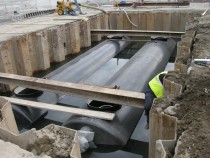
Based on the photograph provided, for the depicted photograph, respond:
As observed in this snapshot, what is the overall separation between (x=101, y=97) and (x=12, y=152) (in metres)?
3.12

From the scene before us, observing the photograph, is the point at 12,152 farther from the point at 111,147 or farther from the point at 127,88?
the point at 127,88

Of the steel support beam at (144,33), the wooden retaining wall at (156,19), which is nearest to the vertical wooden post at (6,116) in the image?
the steel support beam at (144,33)

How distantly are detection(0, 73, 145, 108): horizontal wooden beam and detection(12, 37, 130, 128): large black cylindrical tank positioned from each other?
2.62 feet

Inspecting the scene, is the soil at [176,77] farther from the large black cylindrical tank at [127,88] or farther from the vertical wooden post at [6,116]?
the vertical wooden post at [6,116]

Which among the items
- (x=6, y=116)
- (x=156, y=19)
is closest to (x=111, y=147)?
(x=6, y=116)

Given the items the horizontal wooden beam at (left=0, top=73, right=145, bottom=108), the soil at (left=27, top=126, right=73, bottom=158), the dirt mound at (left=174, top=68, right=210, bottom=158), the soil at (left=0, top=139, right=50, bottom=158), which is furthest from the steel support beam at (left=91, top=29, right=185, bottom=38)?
the soil at (left=0, top=139, right=50, bottom=158)

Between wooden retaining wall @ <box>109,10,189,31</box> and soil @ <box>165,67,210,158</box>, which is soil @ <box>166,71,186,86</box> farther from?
wooden retaining wall @ <box>109,10,189,31</box>

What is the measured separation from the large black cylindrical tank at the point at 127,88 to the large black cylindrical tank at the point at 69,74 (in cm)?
171

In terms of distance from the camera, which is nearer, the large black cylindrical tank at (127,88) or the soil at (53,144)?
the soil at (53,144)

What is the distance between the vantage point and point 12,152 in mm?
3588

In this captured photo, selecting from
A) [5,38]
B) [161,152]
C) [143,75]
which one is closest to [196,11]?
[143,75]

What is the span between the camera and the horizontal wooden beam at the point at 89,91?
6055mm

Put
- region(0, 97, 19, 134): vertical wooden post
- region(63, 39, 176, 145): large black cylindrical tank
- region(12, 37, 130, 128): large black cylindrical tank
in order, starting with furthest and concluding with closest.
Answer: region(12, 37, 130, 128): large black cylindrical tank, region(63, 39, 176, 145): large black cylindrical tank, region(0, 97, 19, 134): vertical wooden post

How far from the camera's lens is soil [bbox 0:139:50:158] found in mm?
3477
